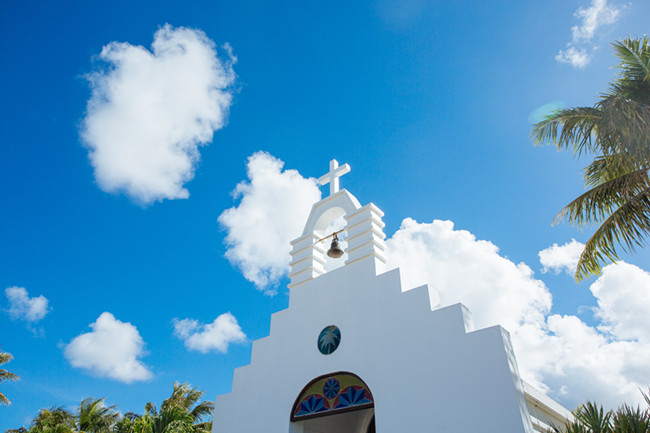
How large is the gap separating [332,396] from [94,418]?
14484mm

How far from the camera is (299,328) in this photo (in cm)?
959

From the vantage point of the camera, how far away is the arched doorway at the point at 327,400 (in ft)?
26.7

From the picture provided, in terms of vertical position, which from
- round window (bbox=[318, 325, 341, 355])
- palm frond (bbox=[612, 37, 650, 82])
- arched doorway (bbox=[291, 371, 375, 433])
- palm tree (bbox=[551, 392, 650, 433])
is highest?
palm frond (bbox=[612, 37, 650, 82])

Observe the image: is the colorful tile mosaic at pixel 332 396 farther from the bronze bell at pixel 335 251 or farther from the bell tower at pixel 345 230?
the bronze bell at pixel 335 251

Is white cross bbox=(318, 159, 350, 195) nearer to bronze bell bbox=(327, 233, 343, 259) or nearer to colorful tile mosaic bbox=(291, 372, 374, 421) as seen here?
bronze bell bbox=(327, 233, 343, 259)

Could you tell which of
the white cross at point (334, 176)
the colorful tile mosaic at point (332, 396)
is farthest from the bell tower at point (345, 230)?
the colorful tile mosaic at point (332, 396)

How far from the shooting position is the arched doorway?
8.14m

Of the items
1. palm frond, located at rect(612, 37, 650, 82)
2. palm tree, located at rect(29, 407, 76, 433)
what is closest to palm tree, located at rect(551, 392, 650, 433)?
palm frond, located at rect(612, 37, 650, 82)

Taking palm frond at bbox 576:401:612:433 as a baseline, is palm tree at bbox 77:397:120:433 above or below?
above

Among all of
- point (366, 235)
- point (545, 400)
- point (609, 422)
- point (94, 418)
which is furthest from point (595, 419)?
point (94, 418)

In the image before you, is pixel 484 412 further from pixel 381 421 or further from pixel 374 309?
pixel 374 309

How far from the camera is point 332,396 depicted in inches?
334

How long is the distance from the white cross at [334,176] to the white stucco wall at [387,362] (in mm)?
2359

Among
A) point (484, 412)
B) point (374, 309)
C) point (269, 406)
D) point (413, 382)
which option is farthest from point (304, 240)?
point (484, 412)
